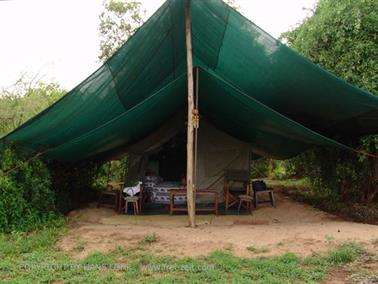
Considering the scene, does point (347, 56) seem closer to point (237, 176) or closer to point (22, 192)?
point (237, 176)

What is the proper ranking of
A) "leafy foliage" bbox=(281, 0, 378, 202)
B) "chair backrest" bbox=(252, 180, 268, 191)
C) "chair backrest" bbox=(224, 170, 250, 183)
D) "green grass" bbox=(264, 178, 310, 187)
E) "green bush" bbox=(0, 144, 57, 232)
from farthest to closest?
1. "green grass" bbox=(264, 178, 310, 187)
2. "chair backrest" bbox=(252, 180, 268, 191)
3. "chair backrest" bbox=(224, 170, 250, 183)
4. "leafy foliage" bbox=(281, 0, 378, 202)
5. "green bush" bbox=(0, 144, 57, 232)

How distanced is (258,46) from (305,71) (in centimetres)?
64

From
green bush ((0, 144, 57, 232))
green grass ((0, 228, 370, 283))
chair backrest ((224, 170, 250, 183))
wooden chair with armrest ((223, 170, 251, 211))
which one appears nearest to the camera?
green grass ((0, 228, 370, 283))

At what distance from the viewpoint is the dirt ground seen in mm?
4746

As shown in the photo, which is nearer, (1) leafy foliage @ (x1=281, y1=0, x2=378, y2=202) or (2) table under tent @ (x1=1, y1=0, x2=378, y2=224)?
(2) table under tent @ (x1=1, y1=0, x2=378, y2=224)

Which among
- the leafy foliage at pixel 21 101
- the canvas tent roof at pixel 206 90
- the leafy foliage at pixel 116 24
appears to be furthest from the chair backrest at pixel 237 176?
the leafy foliage at pixel 116 24

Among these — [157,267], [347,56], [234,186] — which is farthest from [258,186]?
[157,267]

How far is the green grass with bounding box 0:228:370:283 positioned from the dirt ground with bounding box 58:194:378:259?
22cm

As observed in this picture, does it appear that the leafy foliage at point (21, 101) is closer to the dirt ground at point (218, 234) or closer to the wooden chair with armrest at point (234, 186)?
the dirt ground at point (218, 234)

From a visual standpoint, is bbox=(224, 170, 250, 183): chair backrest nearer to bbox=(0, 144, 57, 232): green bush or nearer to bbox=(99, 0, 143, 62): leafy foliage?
bbox=(0, 144, 57, 232): green bush

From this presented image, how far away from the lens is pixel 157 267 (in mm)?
4094

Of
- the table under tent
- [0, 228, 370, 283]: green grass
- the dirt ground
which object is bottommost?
[0, 228, 370, 283]: green grass

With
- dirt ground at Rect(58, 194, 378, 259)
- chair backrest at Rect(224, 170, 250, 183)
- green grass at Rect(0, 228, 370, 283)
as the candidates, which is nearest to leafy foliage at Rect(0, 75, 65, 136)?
dirt ground at Rect(58, 194, 378, 259)

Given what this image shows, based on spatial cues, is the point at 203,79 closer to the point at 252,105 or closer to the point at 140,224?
the point at 252,105
